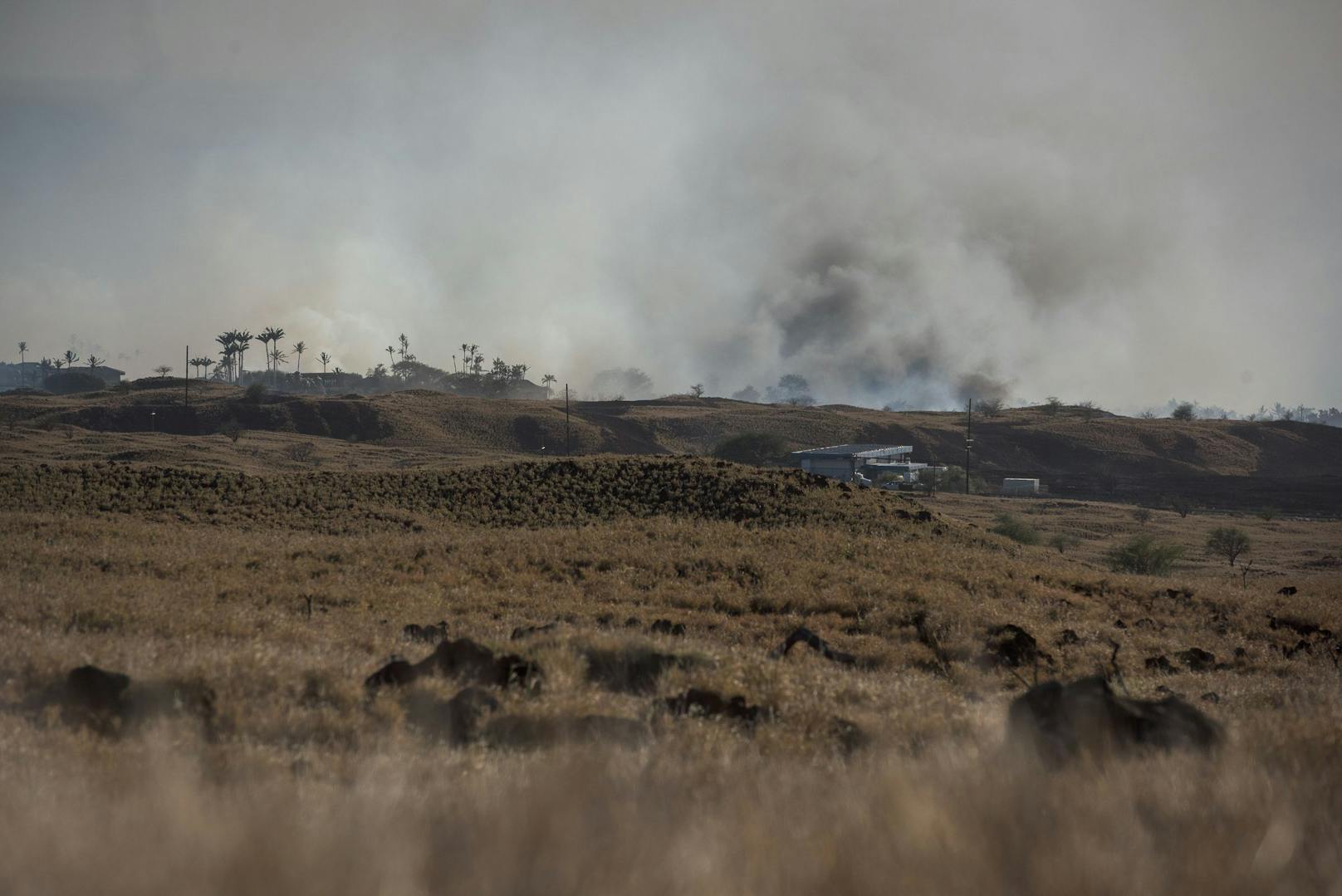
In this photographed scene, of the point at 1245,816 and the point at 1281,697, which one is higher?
the point at 1245,816

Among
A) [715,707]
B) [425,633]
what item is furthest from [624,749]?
[425,633]

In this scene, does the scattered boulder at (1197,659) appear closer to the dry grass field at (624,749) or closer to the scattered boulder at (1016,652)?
the dry grass field at (624,749)

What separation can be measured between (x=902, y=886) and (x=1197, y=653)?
41.4ft

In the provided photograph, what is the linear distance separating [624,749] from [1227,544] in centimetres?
5165

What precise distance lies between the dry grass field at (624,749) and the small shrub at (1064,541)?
99.9 ft

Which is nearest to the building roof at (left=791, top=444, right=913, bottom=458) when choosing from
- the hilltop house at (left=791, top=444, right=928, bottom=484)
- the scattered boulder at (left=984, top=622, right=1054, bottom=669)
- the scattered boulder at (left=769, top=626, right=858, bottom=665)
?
the hilltop house at (left=791, top=444, right=928, bottom=484)

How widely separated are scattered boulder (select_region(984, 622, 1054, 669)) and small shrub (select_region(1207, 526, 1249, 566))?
1579 inches

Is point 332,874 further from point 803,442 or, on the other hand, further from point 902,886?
point 803,442

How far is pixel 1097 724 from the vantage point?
4945mm

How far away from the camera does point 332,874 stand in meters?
2.87

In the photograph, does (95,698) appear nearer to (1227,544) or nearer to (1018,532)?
(1018,532)

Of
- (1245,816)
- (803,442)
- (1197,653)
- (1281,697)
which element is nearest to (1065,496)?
(803,442)

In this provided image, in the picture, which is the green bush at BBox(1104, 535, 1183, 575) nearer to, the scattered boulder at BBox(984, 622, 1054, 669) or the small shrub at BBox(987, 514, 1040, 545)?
the small shrub at BBox(987, 514, 1040, 545)

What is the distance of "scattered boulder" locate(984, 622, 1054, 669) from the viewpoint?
39.4 ft
